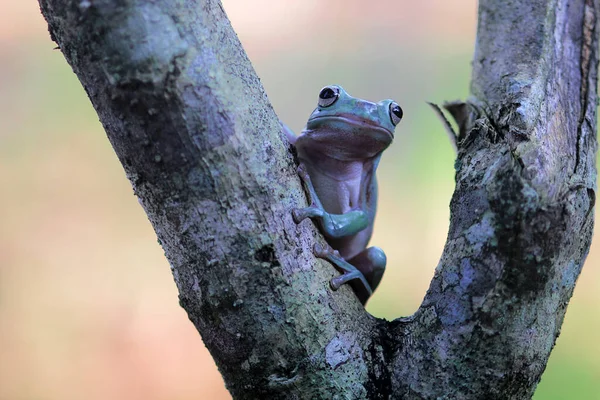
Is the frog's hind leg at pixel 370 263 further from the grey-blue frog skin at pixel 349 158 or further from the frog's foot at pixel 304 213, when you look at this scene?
the frog's foot at pixel 304 213

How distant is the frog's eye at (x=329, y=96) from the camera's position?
1629 mm

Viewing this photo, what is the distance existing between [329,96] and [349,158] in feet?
0.66

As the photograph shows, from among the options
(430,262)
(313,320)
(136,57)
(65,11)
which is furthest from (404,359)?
(430,262)

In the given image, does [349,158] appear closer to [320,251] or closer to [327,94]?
[327,94]

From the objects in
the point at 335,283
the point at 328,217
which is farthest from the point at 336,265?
the point at 328,217

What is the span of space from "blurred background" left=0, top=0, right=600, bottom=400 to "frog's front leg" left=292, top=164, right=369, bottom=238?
6.08 feet

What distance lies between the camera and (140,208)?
139 inches

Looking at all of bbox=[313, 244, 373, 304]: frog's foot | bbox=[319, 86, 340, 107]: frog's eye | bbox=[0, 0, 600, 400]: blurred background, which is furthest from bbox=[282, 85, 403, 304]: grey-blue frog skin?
bbox=[0, 0, 600, 400]: blurred background

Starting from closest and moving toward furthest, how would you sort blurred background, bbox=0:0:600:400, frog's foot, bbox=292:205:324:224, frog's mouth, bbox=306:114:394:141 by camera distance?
frog's foot, bbox=292:205:324:224 → frog's mouth, bbox=306:114:394:141 → blurred background, bbox=0:0:600:400

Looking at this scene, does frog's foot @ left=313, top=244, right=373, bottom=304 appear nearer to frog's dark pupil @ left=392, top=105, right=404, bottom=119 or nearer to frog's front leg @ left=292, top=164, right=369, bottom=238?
frog's front leg @ left=292, top=164, right=369, bottom=238

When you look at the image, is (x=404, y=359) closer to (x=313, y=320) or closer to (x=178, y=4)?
(x=313, y=320)

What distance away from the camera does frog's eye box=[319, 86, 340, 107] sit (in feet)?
5.34

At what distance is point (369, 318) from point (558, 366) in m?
2.35

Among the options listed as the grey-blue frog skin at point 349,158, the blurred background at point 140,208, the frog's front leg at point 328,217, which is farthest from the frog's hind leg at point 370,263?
the blurred background at point 140,208
